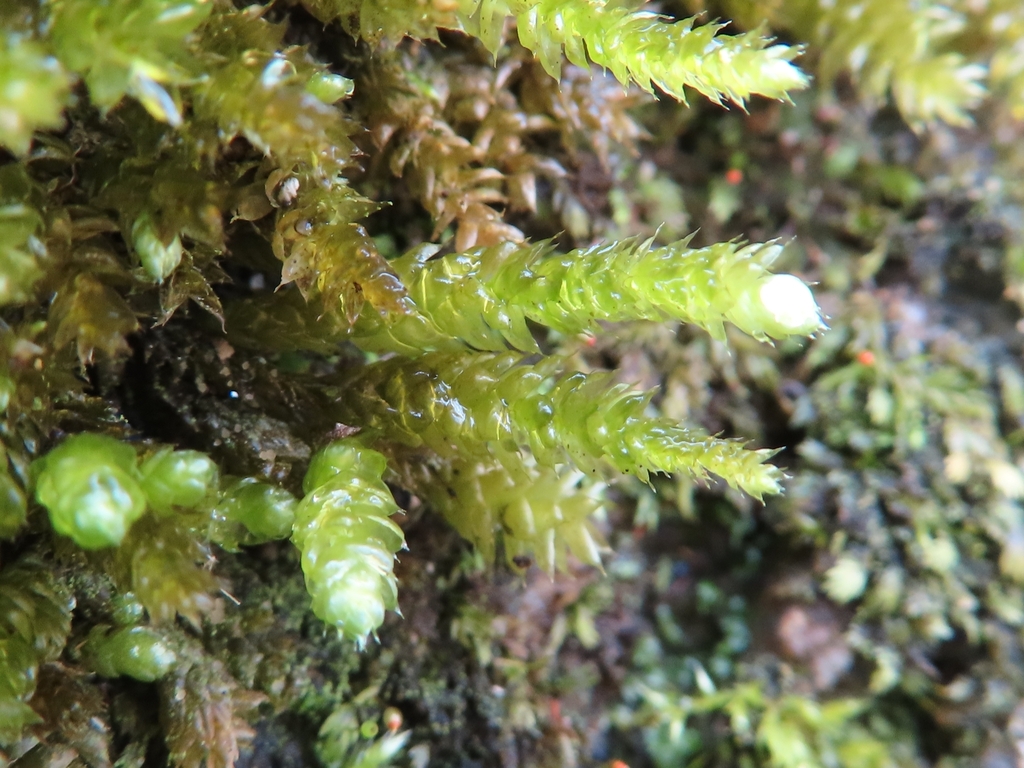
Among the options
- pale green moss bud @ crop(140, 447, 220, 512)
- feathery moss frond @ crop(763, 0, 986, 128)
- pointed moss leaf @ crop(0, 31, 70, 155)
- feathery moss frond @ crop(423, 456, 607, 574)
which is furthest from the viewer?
feathery moss frond @ crop(763, 0, 986, 128)

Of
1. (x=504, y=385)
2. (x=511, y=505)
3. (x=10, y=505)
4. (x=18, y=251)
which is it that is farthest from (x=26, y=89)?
(x=511, y=505)

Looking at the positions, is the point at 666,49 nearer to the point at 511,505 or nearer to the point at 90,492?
the point at 511,505

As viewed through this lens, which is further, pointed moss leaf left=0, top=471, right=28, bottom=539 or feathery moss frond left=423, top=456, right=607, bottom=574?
feathery moss frond left=423, top=456, right=607, bottom=574

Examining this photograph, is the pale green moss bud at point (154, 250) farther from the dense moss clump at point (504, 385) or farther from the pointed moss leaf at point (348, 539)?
the pointed moss leaf at point (348, 539)

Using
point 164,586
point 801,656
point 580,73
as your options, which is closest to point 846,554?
point 801,656

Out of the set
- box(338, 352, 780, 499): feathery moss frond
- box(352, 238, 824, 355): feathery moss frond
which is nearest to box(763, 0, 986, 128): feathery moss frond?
box(352, 238, 824, 355): feathery moss frond

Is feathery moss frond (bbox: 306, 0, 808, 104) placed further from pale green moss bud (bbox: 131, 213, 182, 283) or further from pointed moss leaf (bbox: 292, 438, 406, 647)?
pointed moss leaf (bbox: 292, 438, 406, 647)

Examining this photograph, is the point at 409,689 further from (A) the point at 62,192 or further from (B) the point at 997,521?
(B) the point at 997,521

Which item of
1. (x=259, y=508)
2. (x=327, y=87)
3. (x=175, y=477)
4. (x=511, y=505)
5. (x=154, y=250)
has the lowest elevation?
(x=511, y=505)
